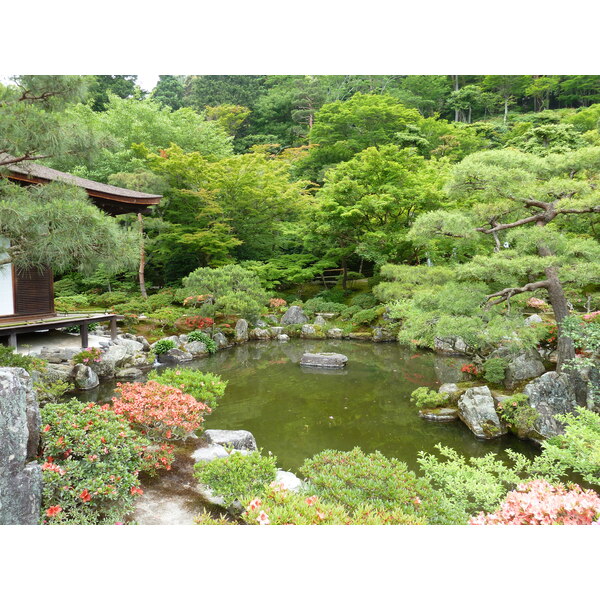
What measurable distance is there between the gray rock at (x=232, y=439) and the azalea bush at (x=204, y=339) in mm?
5580

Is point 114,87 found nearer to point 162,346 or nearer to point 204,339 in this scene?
point 204,339

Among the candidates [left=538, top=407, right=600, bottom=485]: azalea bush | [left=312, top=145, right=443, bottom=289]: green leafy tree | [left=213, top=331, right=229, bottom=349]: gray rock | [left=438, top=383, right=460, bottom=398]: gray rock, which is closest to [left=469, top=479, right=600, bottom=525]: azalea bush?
[left=538, top=407, right=600, bottom=485]: azalea bush

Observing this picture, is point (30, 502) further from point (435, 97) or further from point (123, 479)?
point (435, 97)

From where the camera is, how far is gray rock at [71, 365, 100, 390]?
6812 mm

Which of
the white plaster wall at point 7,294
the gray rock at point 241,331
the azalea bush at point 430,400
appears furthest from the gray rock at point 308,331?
the white plaster wall at point 7,294

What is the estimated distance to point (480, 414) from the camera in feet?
16.9

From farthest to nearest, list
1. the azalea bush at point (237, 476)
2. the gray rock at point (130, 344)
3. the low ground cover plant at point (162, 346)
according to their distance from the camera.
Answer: the low ground cover plant at point (162, 346) → the gray rock at point (130, 344) → the azalea bush at point (237, 476)

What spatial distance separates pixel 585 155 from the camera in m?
4.99

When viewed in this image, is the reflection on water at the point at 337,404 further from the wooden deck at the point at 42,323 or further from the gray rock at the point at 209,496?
the wooden deck at the point at 42,323

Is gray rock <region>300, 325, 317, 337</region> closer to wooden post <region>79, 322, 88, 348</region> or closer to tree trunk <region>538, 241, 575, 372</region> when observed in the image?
wooden post <region>79, 322, 88, 348</region>

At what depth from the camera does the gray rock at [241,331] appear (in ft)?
36.2

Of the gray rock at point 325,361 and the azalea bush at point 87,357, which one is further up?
the azalea bush at point 87,357

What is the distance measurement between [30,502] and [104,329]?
820 cm

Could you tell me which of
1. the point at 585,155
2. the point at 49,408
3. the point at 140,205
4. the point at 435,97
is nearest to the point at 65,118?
the point at 49,408
